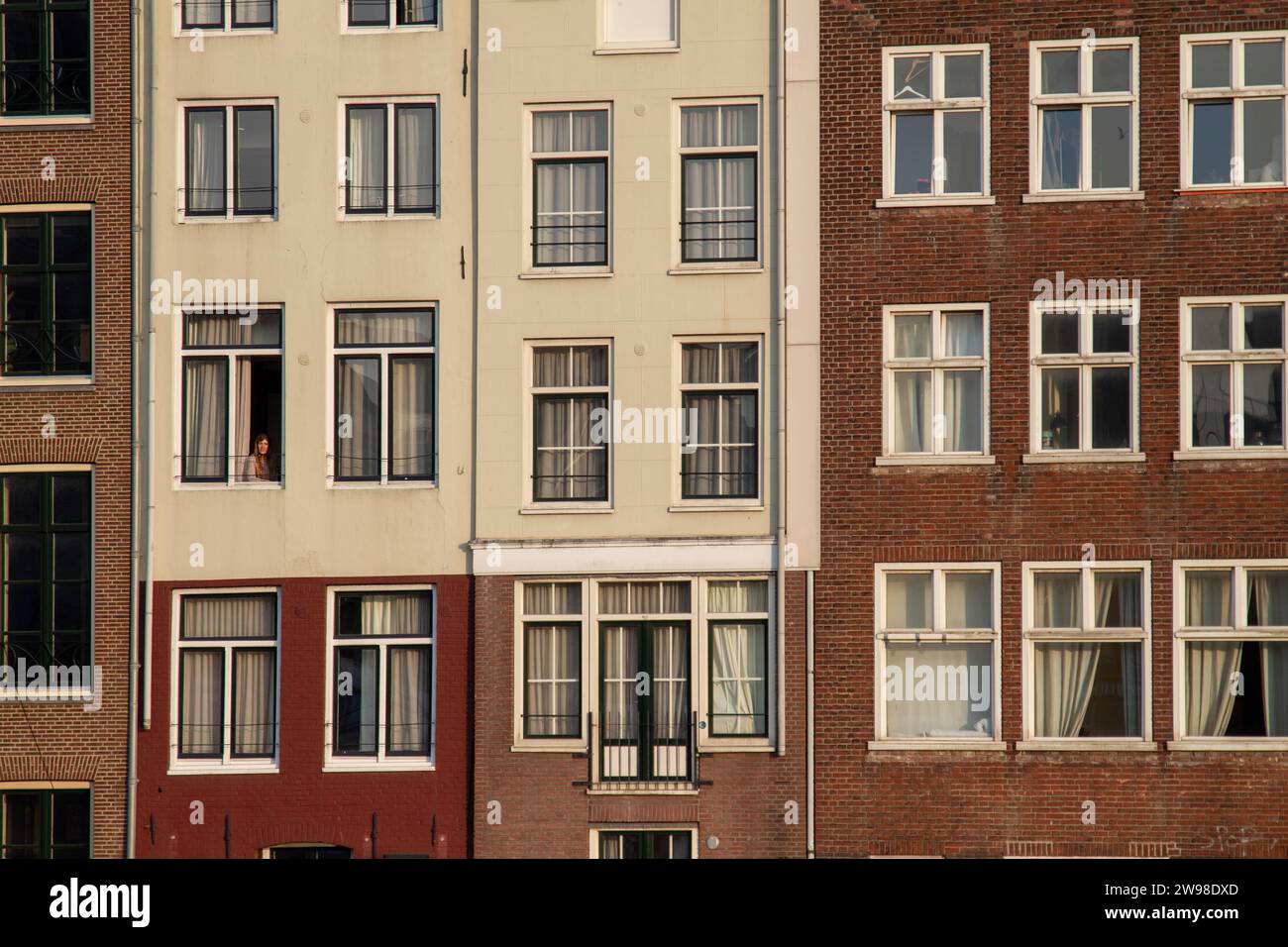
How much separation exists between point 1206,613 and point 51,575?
15982 mm

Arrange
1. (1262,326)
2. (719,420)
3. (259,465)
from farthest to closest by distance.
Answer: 1. (259,465)
2. (719,420)
3. (1262,326)

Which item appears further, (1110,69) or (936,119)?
(936,119)

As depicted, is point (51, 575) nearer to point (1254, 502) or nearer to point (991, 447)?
point (991, 447)

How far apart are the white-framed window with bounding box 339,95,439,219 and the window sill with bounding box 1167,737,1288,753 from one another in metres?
12.7

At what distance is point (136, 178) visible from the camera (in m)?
27.6

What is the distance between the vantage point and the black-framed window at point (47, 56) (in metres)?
27.8

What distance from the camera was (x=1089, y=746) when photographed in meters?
25.6

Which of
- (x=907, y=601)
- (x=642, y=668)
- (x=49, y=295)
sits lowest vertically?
(x=642, y=668)

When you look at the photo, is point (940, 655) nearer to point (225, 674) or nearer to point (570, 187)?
point (570, 187)

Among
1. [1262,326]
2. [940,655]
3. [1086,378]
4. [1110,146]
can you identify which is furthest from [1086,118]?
[940,655]

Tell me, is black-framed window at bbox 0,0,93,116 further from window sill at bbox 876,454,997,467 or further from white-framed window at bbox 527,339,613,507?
window sill at bbox 876,454,997,467

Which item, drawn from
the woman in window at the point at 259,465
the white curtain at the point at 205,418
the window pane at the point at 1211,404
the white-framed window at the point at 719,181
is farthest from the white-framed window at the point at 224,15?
the window pane at the point at 1211,404

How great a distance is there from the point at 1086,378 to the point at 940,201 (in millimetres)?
3140

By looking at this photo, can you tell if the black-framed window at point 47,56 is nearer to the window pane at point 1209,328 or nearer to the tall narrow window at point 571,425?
the tall narrow window at point 571,425
